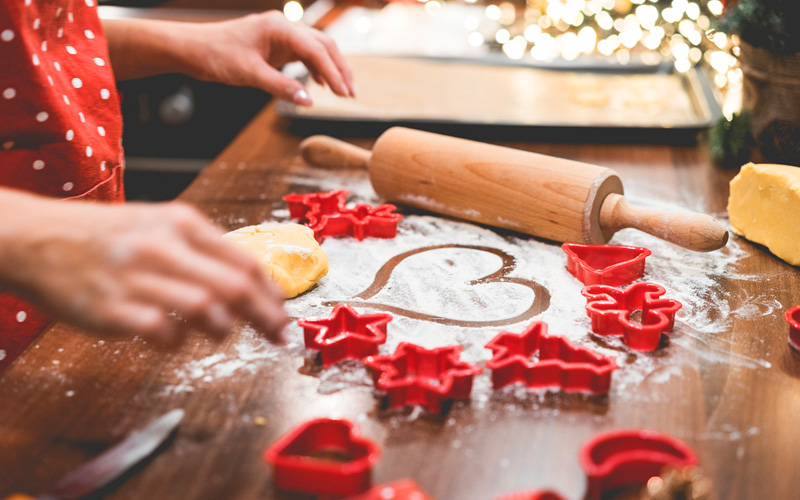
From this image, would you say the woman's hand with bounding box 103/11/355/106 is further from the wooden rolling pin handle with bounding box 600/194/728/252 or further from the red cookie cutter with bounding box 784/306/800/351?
the red cookie cutter with bounding box 784/306/800/351

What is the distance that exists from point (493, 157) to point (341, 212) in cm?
30

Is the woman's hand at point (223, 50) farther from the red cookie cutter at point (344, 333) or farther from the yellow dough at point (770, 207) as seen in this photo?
the yellow dough at point (770, 207)

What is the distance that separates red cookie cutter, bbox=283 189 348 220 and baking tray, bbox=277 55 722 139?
1.61 ft

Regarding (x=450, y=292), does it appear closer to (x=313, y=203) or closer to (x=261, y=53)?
(x=313, y=203)

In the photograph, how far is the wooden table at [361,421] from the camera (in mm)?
734

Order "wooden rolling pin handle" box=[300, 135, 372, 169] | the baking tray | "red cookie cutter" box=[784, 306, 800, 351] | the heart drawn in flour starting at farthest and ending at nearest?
the baking tray → "wooden rolling pin handle" box=[300, 135, 372, 169] → the heart drawn in flour → "red cookie cutter" box=[784, 306, 800, 351]

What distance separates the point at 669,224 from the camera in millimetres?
1165

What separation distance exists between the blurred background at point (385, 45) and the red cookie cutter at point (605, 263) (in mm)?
1416


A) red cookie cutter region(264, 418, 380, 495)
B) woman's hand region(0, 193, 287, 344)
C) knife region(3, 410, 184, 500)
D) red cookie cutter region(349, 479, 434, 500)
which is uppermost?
A: woman's hand region(0, 193, 287, 344)

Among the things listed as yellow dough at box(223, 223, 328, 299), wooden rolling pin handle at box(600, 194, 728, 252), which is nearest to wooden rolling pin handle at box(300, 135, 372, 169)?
yellow dough at box(223, 223, 328, 299)

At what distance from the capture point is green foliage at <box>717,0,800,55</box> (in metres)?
1.42

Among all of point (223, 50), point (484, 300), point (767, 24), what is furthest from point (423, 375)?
point (767, 24)

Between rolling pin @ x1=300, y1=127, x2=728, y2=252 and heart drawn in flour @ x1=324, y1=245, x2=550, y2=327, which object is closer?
heart drawn in flour @ x1=324, y1=245, x2=550, y2=327

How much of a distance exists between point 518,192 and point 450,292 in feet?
0.93
